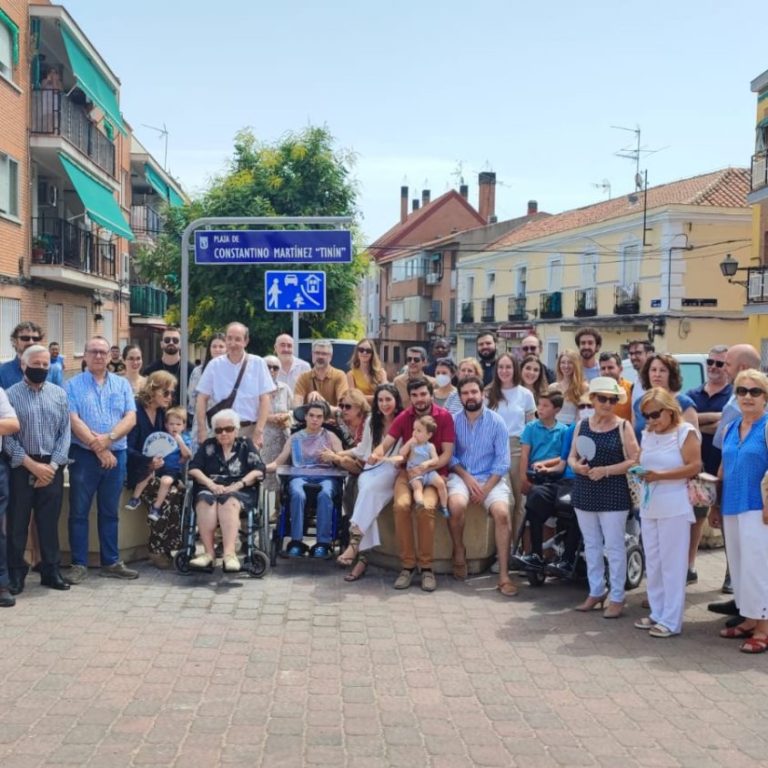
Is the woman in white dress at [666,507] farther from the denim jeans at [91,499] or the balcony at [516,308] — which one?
the balcony at [516,308]

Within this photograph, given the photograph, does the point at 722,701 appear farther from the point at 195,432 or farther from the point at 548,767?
the point at 195,432

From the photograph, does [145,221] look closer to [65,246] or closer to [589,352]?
[65,246]

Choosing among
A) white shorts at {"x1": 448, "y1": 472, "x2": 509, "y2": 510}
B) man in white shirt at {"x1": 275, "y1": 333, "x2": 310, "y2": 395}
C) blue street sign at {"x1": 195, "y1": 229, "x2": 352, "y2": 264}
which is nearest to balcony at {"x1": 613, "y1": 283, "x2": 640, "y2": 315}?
blue street sign at {"x1": 195, "y1": 229, "x2": 352, "y2": 264}

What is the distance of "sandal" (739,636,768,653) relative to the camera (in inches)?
252

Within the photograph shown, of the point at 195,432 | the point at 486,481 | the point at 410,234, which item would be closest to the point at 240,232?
the point at 195,432

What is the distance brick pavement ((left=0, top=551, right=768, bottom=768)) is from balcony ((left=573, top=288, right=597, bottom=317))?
3650 centimetres

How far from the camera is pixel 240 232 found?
11461 mm

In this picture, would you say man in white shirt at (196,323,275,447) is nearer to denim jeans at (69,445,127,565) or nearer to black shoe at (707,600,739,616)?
denim jeans at (69,445,127,565)

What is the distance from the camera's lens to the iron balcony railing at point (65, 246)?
25.5 metres

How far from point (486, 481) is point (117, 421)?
10.3 feet

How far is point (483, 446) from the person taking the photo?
27.5ft

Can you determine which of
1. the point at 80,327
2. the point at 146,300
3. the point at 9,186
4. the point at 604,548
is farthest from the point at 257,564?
the point at 146,300

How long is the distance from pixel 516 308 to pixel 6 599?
45426 millimetres

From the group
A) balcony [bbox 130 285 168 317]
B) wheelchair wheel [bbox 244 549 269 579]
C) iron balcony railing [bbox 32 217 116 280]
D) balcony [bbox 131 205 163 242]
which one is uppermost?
balcony [bbox 131 205 163 242]
